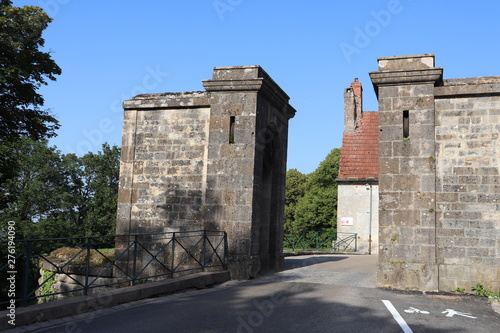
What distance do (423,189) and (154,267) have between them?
6.31 meters

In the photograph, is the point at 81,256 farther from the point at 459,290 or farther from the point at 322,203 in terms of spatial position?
the point at 322,203

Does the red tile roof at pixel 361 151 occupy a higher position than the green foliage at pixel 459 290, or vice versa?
the red tile roof at pixel 361 151

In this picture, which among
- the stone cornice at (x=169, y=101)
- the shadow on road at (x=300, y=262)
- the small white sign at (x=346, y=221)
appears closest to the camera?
the stone cornice at (x=169, y=101)

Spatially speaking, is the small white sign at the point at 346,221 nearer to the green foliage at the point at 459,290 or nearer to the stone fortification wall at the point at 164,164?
the stone fortification wall at the point at 164,164

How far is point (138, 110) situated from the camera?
11562mm

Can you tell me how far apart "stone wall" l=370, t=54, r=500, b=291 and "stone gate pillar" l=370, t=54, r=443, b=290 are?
0.02 m

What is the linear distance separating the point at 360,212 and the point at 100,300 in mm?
18534

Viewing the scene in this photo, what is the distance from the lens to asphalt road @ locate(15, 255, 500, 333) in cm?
577

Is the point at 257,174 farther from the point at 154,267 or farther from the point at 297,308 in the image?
the point at 297,308

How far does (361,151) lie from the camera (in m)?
25.0

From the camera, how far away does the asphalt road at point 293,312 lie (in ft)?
18.9

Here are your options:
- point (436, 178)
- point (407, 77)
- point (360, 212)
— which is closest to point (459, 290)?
point (436, 178)

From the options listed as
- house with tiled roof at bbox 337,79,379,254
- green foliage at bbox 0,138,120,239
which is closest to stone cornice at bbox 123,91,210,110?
house with tiled roof at bbox 337,79,379,254

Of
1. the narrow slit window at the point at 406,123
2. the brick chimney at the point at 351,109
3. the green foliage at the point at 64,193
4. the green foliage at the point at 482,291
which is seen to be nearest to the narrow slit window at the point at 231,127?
the narrow slit window at the point at 406,123
